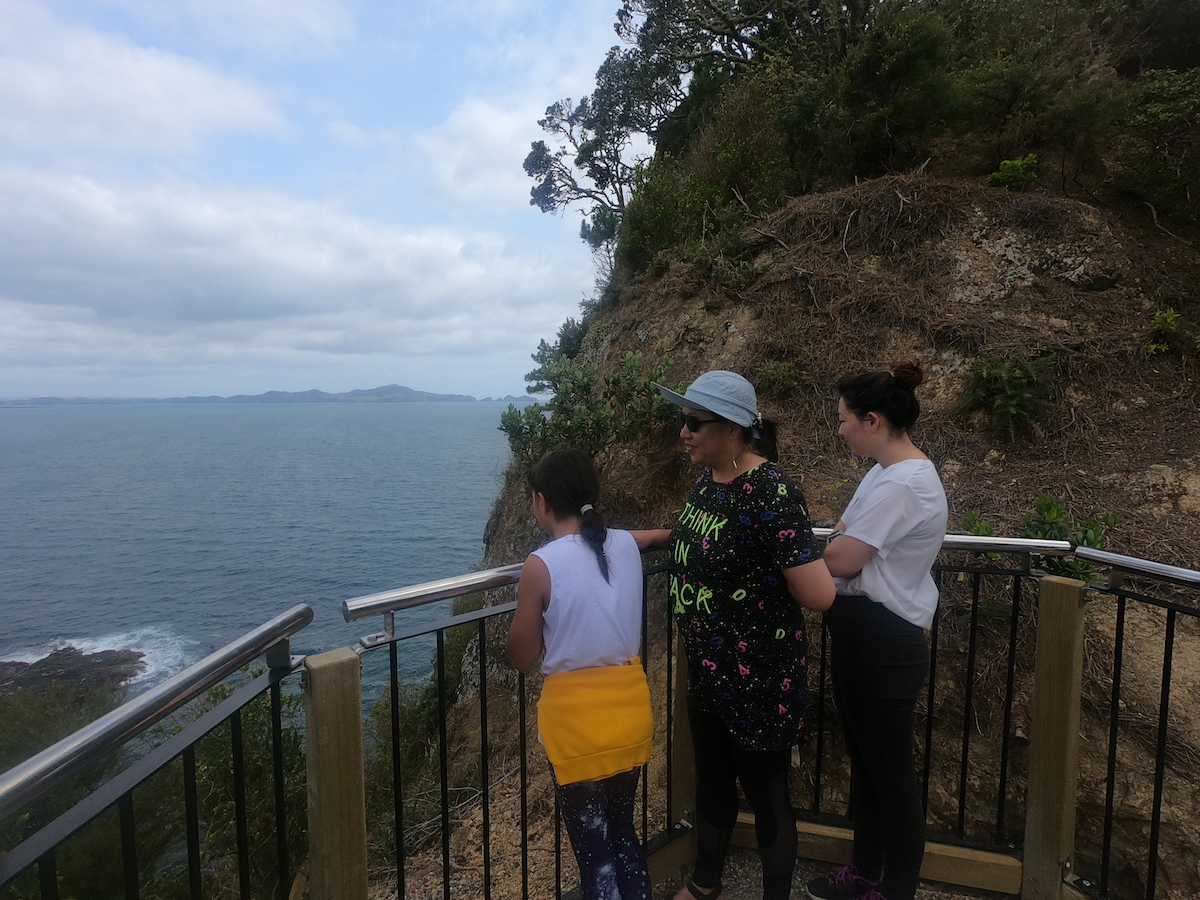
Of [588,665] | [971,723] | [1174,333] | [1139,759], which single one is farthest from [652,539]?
[1174,333]

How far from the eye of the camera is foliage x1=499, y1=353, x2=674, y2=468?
6629 millimetres

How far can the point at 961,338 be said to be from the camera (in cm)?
660

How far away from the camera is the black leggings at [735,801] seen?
201cm

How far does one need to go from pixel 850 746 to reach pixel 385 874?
5.12 meters

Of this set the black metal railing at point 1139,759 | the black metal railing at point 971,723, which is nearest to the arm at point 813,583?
the black metal railing at point 971,723

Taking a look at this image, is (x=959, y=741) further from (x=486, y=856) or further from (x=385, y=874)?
(x=385, y=874)

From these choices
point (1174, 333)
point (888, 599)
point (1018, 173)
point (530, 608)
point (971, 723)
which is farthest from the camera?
point (1018, 173)

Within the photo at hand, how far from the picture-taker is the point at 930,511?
6.50ft

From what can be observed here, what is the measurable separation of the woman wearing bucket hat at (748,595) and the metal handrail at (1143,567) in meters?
1.15

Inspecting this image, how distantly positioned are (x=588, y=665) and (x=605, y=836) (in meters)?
0.53

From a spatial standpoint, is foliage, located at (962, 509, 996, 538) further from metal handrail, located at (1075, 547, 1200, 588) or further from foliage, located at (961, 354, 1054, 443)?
foliage, located at (961, 354, 1054, 443)

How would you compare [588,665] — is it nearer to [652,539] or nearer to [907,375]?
A: [652,539]

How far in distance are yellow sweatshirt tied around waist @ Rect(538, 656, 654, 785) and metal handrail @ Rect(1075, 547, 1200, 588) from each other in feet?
5.57

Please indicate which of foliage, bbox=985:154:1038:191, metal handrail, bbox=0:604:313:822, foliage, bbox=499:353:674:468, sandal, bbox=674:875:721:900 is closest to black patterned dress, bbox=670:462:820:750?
sandal, bbox=674:875:721:900
